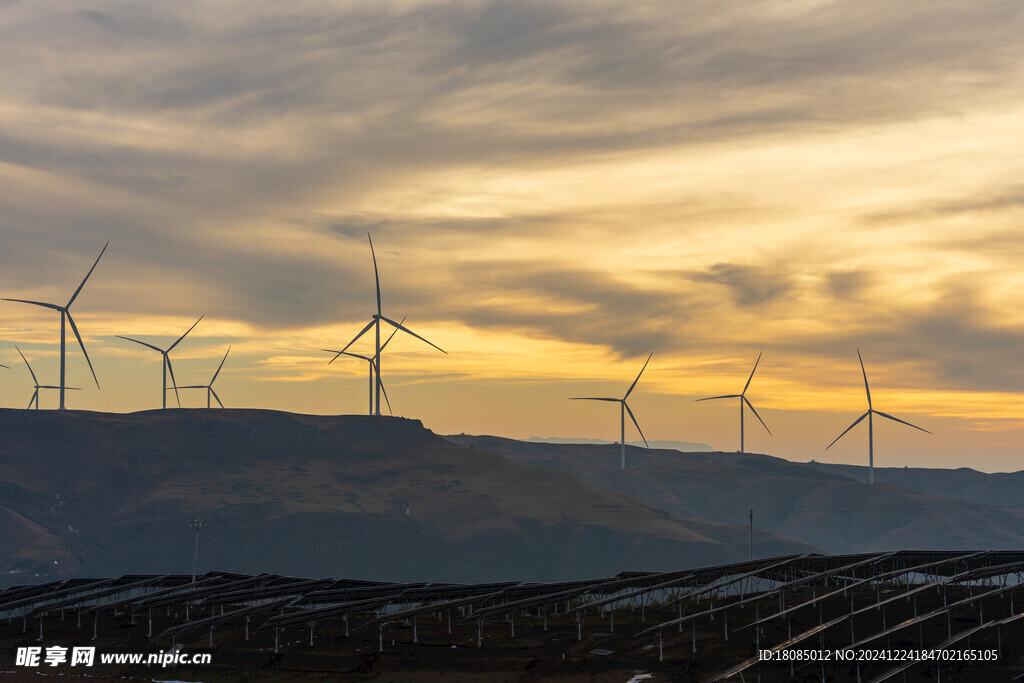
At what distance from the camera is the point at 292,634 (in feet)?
278

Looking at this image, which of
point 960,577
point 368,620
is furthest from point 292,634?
point 960,577

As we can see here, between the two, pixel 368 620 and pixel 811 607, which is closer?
pixel 811 607

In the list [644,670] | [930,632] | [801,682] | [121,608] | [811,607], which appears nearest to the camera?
[801,682]

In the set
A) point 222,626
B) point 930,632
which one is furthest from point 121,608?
point 930,632

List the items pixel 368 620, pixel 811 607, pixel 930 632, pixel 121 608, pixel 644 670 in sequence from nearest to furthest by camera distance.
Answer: pixel 644 670 → pixel 930 632 → pixel 811 607 → pixel 368 620 → pixel 121 608

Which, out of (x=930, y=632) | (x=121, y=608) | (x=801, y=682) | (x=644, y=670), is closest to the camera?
(x=801, y=682)

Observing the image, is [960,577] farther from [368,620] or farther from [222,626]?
[222,626]

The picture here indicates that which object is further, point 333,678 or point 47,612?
point 47,612

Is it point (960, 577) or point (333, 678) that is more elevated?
point (960, 577)

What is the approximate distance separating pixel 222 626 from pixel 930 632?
195 ft

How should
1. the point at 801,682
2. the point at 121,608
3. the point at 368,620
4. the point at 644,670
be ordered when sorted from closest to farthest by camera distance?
the point at 801,682 → the point at 644,670 → the point at 368,620 → the point at 121,608

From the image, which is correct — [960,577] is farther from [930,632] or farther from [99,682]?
[99,682]

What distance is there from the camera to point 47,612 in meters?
94.8

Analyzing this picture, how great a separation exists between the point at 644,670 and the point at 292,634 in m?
32.1
